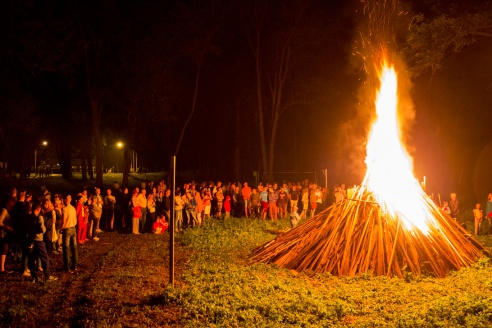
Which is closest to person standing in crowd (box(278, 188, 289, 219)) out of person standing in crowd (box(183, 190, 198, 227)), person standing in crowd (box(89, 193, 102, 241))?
person standing in crowd (box(183, 190, 198, 227))

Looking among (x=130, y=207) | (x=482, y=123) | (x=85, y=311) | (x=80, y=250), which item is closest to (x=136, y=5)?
(x=130, y=207)

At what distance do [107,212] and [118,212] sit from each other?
17.8 ft

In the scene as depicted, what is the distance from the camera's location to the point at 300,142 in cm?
4834

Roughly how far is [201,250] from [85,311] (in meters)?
6.91

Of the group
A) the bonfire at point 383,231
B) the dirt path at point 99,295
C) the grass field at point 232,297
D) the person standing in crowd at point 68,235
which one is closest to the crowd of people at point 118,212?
the person standing in crowd at point 68,235

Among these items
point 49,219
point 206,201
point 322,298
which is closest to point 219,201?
point 206,201

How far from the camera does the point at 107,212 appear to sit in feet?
68.8

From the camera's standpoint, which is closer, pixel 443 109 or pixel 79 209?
pixel 79 209

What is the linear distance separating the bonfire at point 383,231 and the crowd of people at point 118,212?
388 cm

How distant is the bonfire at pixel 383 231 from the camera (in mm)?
12820

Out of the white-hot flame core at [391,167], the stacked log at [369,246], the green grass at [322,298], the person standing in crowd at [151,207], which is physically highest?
the white-hot flame core at [391,167]

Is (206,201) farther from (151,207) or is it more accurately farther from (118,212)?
(118,212)

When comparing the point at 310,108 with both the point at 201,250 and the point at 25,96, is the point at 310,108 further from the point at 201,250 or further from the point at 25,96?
the point at 201,250

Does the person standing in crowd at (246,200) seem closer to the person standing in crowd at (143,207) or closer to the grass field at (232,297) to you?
the person standing in crowd at (143,207)
